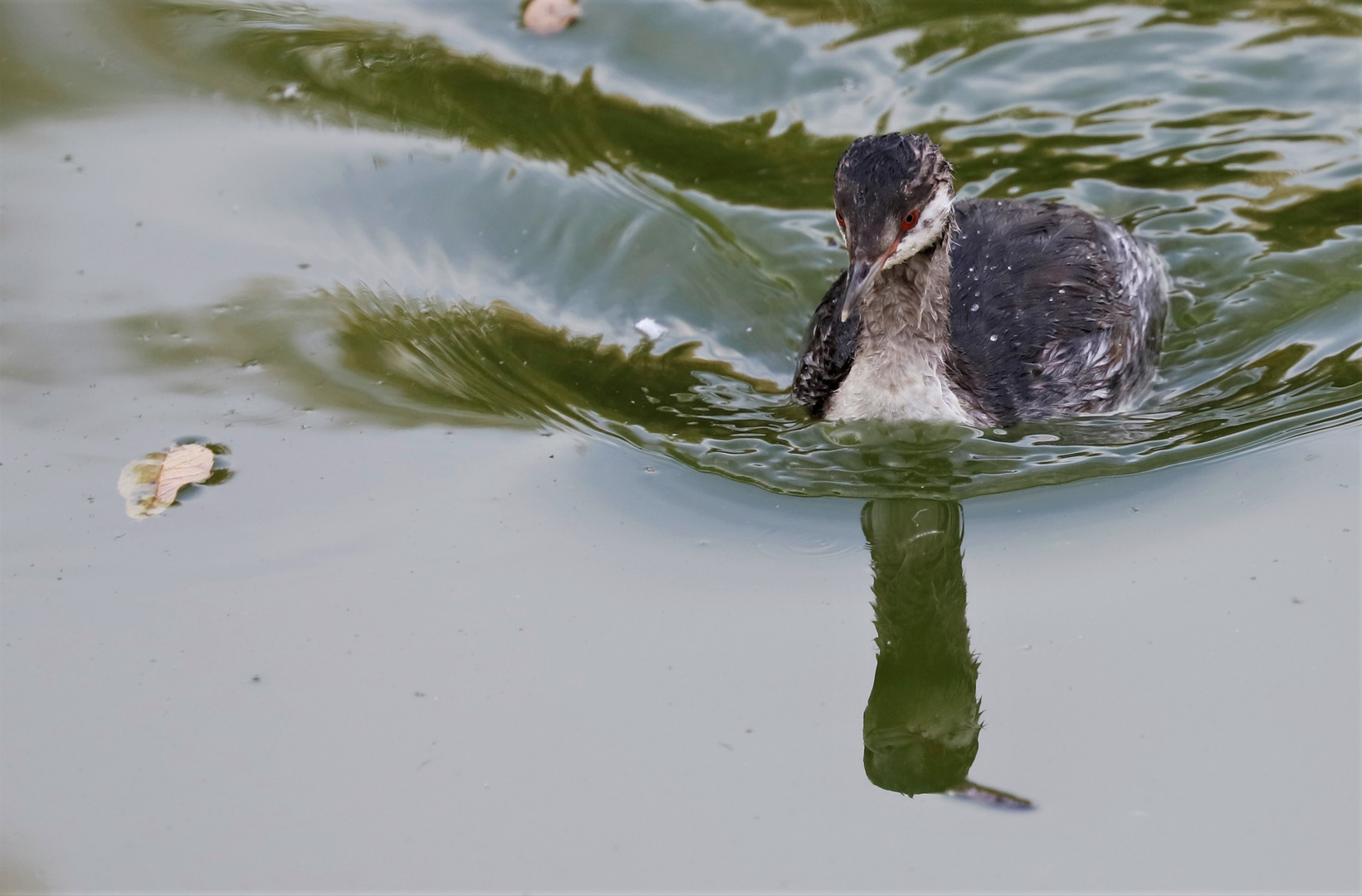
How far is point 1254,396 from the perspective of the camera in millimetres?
6070

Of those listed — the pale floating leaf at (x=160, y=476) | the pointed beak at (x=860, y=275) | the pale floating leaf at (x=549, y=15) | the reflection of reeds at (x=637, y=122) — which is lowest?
the pale floating leaf at (x=160, y=476)

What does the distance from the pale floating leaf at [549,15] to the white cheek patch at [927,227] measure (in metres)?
3.86

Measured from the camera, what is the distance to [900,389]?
5.87 m

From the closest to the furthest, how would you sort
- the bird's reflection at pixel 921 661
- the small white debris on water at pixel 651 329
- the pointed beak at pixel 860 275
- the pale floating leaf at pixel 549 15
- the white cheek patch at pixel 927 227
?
the bird's reflection at pixel 921 661
the pointed beak at pixel 860 275
the white cheek patch at pixel 927 227
the small white debris on water at pixel 651 329
the pale floating leaf at pixel 549 15

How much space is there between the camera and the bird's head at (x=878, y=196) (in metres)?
5.17

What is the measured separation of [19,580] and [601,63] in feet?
15.3

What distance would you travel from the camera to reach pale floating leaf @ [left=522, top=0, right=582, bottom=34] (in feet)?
28.1

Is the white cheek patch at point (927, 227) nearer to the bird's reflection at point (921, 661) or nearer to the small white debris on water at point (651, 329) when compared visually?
the bird's reflection at point (921, 661)

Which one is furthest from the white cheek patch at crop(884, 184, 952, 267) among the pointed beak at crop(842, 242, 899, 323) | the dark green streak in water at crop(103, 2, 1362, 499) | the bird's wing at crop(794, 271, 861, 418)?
the dark green streak in water at crop(103, 2, 1362, 499)

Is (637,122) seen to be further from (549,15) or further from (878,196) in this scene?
(878,196)

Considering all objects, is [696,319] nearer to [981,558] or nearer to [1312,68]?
[981,558]

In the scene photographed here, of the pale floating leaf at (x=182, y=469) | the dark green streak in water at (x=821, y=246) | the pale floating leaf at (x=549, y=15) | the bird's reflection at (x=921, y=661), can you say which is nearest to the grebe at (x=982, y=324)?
the dark green streak in water at (x=821, y=246)

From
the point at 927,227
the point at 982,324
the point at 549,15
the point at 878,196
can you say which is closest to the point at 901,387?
the point at 982,324

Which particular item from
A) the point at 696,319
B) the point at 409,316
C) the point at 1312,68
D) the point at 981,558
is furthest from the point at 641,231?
the point at 1312,68
